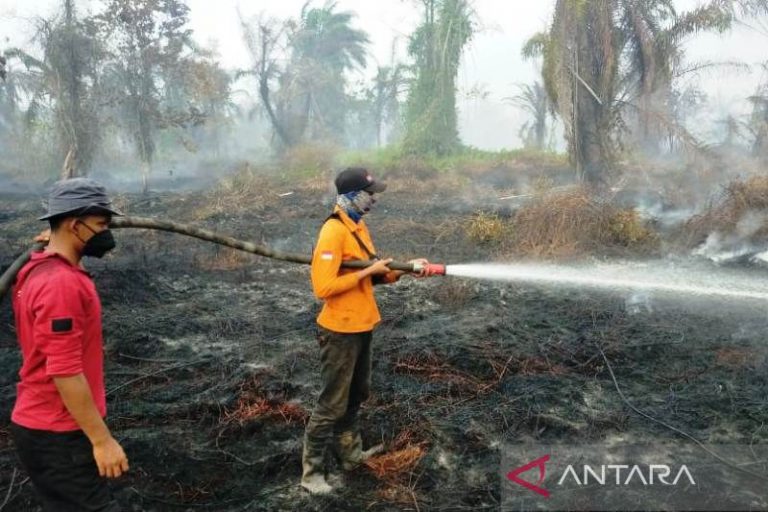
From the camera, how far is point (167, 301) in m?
8.16

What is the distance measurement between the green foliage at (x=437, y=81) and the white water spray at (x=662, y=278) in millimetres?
18780

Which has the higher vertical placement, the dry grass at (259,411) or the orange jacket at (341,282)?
the orange jacket at (341,282)

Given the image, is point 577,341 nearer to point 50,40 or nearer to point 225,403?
point 225,403

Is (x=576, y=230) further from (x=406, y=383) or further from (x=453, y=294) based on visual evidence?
(x=406, y=383)

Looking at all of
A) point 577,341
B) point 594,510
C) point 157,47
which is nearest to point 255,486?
point 594,510

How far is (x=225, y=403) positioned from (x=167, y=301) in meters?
4.01

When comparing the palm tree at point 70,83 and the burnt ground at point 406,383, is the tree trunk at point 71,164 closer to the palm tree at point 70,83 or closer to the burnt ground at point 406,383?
the palm tree at point 70,83

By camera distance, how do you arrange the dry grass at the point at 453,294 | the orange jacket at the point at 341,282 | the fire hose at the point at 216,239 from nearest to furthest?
1. the fire hose at the point at 216,239
2. the orange jacket at the point at 341,282
3. the dry grass at the point at 453,294

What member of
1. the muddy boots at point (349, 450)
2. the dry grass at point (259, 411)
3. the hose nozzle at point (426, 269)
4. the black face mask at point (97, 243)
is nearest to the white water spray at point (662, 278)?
the dry grass at point (259, 411)

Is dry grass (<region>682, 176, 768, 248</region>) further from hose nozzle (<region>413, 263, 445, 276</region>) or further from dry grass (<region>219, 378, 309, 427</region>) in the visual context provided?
dry grass (<region>219, 378, 309, 427</region>)

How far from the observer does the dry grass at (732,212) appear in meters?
10.0

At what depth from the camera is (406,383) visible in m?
5.05

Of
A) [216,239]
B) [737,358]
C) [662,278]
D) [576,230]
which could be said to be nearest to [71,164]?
[576,230]

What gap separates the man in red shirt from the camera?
6.69ft
